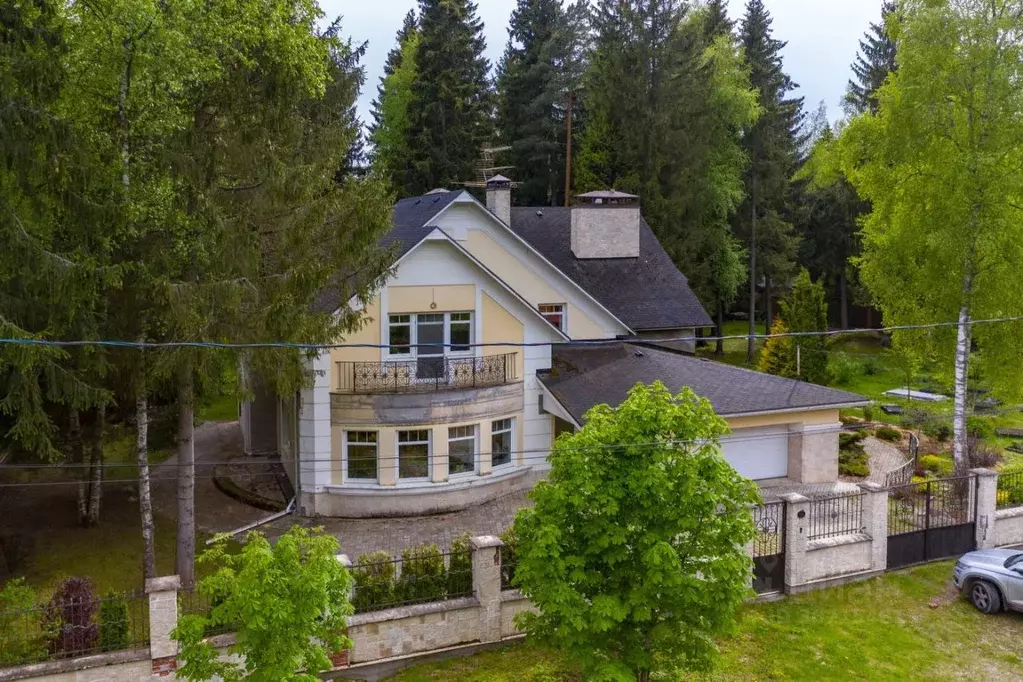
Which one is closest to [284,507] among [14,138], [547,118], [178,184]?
[178,184]

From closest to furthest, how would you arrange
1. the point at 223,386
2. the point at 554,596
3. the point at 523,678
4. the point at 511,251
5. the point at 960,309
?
the point at 554,596
the point at 523,678
the point at 223,386
the point at 960,309
the point at 511,251

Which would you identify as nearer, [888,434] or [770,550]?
[770,550]

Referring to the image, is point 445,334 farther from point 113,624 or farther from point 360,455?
point 113,624

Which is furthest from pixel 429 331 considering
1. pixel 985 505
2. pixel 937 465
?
pixel 937 465

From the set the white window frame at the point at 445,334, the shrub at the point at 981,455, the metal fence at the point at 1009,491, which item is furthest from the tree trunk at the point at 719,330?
the white window frame at the point at 445,334

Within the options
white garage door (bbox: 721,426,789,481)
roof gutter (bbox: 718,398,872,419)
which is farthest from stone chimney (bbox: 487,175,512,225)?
roof gutter (bbox: 718,398,872,419)

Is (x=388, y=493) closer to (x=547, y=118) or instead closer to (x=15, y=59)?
(x=15, y=59)
